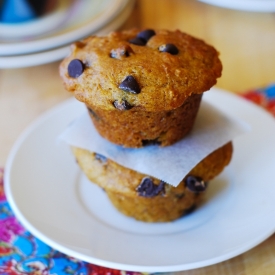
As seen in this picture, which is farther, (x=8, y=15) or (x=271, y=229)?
(x=8, y=15)

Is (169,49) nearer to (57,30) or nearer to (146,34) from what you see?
(146,34)

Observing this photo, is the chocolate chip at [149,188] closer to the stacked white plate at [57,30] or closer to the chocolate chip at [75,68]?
the chocolate chip at [75,68]

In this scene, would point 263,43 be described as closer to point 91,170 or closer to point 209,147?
point 209,147

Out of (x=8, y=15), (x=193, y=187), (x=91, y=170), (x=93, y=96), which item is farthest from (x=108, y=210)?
(x=8, y=15)

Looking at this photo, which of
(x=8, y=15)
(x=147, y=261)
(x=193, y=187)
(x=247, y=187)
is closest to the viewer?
(x=147, y=261)

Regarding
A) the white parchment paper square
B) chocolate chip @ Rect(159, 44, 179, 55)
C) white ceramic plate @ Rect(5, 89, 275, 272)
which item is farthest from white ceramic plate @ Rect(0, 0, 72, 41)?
chocolate chip @ Rect(159, 44, 179, 55)

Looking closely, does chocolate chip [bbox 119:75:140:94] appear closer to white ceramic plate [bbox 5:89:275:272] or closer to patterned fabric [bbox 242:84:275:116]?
white ceramic plate [bbox 5:89:275:272]
